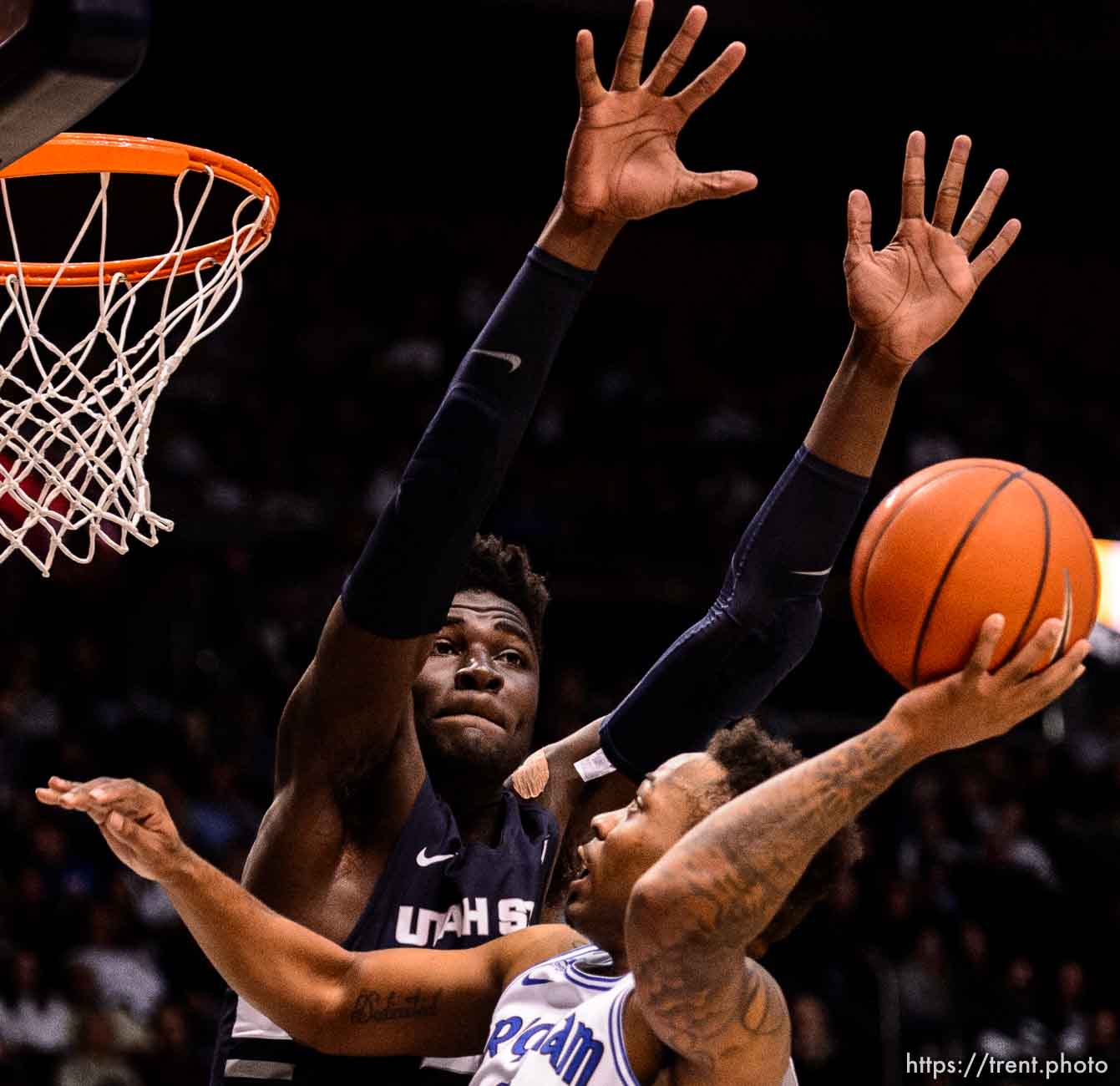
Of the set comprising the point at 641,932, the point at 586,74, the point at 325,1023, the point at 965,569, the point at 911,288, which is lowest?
the point at 325,1023

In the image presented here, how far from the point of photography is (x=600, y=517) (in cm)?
1095

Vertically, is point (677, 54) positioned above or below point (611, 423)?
above

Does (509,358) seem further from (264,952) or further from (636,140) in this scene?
(264,952)

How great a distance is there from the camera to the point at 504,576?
3531 millimetres

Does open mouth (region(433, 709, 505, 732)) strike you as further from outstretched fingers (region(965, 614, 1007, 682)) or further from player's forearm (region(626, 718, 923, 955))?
outstretched fingers (region(965, 614, 1007, 682))

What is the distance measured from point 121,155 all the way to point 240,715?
6.08 m

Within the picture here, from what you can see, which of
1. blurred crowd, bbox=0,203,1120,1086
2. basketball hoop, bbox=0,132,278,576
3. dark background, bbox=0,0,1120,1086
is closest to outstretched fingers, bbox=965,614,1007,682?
basketball hoop, bbox=0,132,278,576

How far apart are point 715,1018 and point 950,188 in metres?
1.49

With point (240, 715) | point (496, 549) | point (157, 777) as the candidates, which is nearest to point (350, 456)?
point (240, 715)

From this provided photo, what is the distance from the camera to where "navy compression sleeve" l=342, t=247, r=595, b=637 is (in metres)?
2.76

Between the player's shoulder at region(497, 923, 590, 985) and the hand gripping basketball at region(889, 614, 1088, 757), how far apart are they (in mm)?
849

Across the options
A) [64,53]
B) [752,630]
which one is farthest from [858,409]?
[64,53]

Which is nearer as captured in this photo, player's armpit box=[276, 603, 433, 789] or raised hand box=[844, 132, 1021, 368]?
player's armpit box=[276, 603, 433, 789]

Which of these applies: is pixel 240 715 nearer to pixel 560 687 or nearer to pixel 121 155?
pixel 560 687
